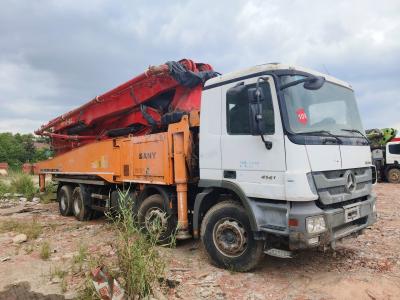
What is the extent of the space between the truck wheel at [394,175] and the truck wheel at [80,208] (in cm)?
1529

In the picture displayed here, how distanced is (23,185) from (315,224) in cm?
1402

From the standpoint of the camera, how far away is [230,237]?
4.88 metres

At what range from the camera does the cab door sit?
440 centimetres

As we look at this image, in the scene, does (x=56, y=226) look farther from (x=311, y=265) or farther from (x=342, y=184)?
(x=342, y=184)

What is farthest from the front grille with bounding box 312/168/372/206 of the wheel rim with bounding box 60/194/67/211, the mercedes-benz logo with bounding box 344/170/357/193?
the wheel rim with bounding box 60/194/67/211

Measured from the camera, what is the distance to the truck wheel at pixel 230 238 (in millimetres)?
4686

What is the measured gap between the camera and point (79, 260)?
192 inches

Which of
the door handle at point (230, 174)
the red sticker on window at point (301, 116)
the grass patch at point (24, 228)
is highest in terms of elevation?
the red sticker on window at point (301, 116)

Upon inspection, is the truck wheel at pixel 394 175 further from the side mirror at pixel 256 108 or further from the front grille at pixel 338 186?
the side mirror at pixel 256 108

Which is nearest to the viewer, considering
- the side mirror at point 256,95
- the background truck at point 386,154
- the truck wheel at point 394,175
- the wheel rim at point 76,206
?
the side mirror at point 256,95

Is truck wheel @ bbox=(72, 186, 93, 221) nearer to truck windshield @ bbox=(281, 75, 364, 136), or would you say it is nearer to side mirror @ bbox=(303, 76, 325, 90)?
truck windshield @ bbox=(281, 75, 364, 136)

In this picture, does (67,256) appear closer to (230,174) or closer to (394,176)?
(230,174)

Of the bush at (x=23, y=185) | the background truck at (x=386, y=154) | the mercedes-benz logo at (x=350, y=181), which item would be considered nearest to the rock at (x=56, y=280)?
the mercedes-benz logo at (x=350, y=181)

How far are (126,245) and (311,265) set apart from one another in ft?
8.56
